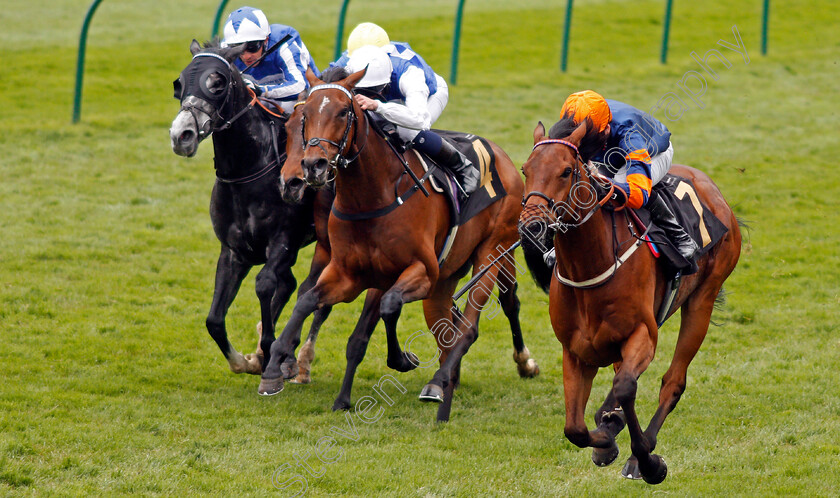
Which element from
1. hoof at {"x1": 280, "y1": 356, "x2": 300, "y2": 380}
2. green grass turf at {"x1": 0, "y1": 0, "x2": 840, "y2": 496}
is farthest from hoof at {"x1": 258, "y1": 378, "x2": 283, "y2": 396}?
hoof at {"x1": 280, "y1": 356, "x2": 300, "y2": 380}

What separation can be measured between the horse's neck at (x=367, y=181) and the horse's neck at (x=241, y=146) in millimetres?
999

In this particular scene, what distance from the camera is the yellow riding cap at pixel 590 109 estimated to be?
501 cm

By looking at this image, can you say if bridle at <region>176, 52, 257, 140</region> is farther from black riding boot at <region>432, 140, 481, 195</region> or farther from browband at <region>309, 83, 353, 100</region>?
black riding boot at <region>432, 140, 481, 195</region>

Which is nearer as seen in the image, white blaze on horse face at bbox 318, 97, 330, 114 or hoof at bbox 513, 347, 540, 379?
white blaze on horse face at bbox 318, 97, 330, 114

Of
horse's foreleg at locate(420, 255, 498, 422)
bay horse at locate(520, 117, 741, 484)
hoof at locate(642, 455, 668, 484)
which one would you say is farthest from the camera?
horse's foreleg at locate(420, 255, 498, 422)

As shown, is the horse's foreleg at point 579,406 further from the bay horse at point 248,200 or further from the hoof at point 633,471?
the bay horse at point 248,200

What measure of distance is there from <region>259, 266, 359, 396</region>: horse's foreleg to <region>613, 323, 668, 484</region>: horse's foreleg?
6.20 feet

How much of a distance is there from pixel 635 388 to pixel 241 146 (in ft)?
10.9

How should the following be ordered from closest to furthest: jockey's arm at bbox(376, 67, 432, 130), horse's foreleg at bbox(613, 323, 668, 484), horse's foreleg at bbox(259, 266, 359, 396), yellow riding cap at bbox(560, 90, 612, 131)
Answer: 1. horse's foreleg at bbox(613, 323, 668, 484)
2. yellow riding cap at bbox(560, 90, 612, 131)
3. horse's foreleg at bbox(259, 266, 359, 396)
4. jockey's arm at bbox(376, 67, 432, 130)

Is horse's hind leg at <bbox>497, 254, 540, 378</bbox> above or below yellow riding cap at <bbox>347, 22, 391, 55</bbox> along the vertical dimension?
below

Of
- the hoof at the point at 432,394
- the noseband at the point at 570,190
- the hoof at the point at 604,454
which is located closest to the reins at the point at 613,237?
the noseband at the point at 570,190

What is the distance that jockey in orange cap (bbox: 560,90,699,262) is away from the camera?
5078 millimetres

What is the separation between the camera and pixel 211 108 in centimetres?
640

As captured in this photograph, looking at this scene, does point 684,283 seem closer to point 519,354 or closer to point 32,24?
point 519,354
